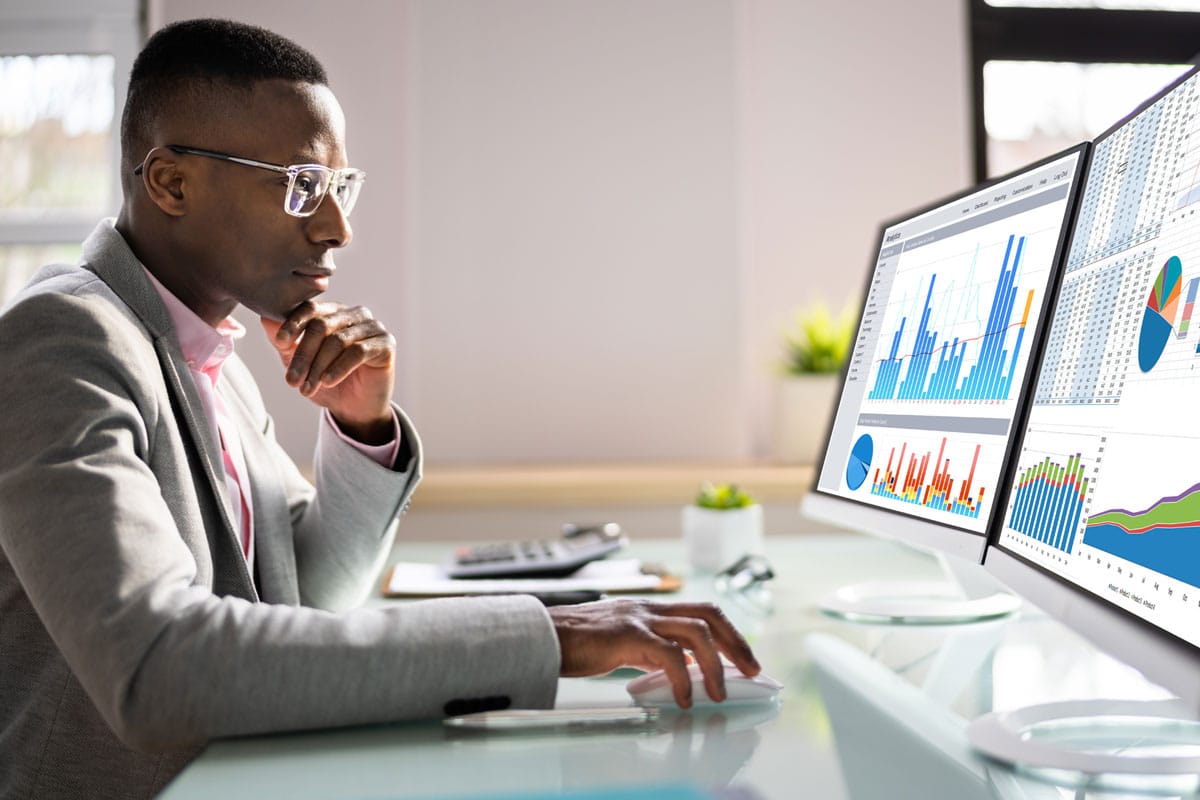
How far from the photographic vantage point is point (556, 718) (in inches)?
29.1

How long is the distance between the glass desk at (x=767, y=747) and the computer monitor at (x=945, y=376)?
0.13 meters

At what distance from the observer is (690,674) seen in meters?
0.81

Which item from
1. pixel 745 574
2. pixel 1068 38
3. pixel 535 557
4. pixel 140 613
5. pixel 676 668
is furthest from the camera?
pixel 1068 38

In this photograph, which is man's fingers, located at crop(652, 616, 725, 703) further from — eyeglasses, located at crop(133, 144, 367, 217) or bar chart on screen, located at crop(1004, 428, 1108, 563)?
eyeglasses, located at crop(133, 144, 367, 217)

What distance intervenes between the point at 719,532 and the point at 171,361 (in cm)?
85

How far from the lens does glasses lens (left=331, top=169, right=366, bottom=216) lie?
1.05 meters

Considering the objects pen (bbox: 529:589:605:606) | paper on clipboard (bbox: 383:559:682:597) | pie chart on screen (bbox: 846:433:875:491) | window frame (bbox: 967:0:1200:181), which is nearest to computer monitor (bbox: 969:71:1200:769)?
pie chart on screen (bbox: 846:433:875:491)

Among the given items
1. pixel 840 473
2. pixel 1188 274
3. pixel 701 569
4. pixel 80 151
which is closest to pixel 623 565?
pixel 701 569

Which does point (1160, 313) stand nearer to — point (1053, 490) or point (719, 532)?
point (1053, 490)

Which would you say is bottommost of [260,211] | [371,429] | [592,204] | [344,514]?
[344,514]

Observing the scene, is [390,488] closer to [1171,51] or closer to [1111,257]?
[1111,257]

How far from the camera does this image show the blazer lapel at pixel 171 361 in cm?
90

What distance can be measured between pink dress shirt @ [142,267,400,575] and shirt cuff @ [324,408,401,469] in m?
0.13

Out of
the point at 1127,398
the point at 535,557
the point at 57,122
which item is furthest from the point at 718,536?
the point at 57,122
